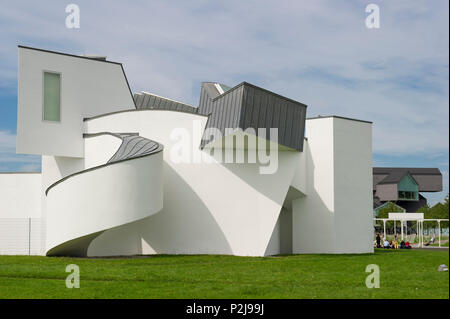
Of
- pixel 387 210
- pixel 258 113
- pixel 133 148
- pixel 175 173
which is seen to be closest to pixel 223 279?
pixel 258 113

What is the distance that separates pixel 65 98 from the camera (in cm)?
2250

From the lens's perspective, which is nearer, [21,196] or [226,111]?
[226,111]

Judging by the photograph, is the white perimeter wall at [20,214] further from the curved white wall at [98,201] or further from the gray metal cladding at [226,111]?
the gray metal cladding at [226,111]

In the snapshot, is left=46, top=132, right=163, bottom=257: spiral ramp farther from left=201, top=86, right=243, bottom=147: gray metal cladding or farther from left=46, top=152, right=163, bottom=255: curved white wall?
left=201, top=86, right=243, bottom=147: gray metal cladding

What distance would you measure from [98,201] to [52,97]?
6.24 metres

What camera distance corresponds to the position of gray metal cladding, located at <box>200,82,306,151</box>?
726 inches

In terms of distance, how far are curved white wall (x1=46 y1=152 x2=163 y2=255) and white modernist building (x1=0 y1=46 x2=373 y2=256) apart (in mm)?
33

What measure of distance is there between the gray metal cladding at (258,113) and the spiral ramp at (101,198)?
8.54ft

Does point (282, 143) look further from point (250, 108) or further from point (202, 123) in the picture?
point (202, 123)

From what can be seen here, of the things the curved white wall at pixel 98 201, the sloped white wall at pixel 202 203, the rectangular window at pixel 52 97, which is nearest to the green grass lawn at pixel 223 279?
the curved white wall at pixel 98 201

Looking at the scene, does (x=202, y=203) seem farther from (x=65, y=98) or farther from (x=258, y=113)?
(x=65, y=98)

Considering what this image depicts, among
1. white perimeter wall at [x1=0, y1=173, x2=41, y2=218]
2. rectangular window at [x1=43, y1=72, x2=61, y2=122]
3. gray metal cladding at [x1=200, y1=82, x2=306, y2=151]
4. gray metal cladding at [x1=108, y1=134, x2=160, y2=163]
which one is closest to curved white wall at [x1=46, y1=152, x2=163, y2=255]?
gray metal cladding at [x1=108, y1=134, x2=160, y2=163]
